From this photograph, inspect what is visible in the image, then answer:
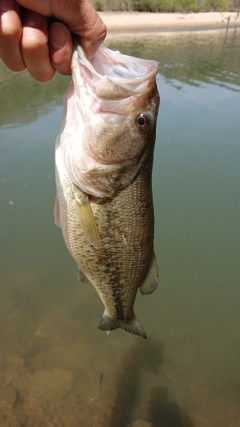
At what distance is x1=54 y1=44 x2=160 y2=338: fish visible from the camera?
1421 millimetres

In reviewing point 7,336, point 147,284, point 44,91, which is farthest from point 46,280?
point 44,91

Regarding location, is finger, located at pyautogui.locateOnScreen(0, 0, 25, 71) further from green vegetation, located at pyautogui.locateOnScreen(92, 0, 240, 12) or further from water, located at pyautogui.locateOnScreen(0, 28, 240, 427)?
green vegetation, located at pyautogui.locateOnScreen(92, 0, 240, 12)

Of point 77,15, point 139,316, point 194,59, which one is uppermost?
point 77,15

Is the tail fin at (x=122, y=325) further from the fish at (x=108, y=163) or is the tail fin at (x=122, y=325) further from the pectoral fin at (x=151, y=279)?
the fish at (x=108, y=163)

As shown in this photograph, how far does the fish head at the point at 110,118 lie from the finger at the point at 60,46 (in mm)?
37

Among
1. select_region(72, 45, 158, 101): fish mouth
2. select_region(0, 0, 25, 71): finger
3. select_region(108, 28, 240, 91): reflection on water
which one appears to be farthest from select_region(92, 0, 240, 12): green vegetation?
select_region(0, 0, 25, 71): finger

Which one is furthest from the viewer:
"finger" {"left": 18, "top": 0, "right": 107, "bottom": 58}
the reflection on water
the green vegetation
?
the green vegetation

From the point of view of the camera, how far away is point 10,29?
111 centimetres

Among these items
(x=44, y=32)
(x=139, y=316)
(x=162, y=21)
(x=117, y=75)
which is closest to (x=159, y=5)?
(x=162, y=21)

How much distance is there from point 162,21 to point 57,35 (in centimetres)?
3912

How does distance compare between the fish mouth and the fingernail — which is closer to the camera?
the fingernail

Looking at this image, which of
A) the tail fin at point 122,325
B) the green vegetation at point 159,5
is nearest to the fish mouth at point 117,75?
the tail fin at point 122,325

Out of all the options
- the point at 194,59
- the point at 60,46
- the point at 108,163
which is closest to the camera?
the point at 60,46

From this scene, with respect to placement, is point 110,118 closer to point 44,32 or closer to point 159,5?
point 44,32
